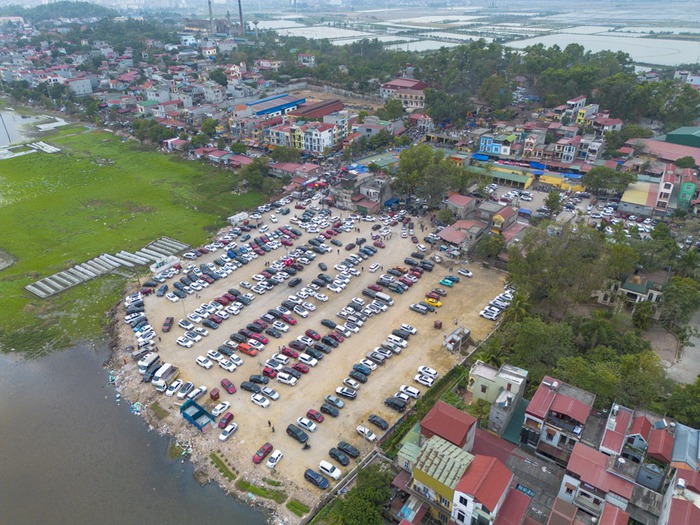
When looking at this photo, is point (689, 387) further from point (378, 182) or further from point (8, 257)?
point (8, 257)

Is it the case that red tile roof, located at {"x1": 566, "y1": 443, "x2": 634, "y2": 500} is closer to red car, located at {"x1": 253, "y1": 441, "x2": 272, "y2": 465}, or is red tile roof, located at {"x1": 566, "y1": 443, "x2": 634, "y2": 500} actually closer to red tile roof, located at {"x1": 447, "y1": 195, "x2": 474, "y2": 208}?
red car, located at {"x1": 253, "y1": 441, "x2": 272, "y2": 465}

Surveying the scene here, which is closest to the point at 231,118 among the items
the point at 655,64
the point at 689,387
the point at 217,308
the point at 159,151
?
the point at 159,151

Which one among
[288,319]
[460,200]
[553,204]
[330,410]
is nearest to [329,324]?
[288,319]

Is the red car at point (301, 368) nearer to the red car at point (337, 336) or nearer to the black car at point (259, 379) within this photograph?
the black car at point (259, 379)

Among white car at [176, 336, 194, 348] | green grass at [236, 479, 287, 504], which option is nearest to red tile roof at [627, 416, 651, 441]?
green grass at [236, 479, 287, 504]

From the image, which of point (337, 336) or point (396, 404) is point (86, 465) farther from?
point (396, 404)

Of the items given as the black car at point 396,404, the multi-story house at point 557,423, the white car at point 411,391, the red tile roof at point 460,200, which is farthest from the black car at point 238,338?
the red tile roof at point 460,200
